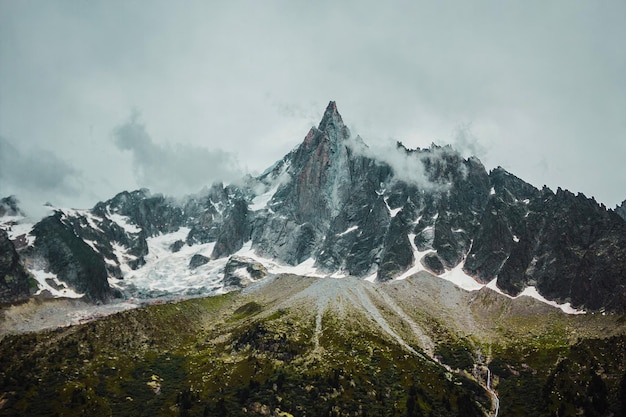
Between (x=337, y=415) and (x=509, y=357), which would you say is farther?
(x=509, y=357)

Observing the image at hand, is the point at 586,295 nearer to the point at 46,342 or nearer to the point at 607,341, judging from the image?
the point at 607,341

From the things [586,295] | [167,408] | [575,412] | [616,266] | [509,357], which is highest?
[616,266]

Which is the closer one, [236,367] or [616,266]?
[236,367]

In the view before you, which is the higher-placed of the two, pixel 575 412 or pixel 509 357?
pixel 509 357

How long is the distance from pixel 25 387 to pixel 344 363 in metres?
88.5

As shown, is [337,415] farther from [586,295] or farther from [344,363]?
[586,295]

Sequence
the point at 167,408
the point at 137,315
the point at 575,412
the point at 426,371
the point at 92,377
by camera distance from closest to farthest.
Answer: the point at 575,412 → the point at 167,408 → the point at 92,377 → the point at 426,371 → the point at 137,315

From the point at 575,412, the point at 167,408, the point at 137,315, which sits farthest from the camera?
the point at 137,315

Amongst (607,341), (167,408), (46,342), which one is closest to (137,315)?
(46,342)

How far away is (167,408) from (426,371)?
7594cm

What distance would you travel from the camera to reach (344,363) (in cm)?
14150

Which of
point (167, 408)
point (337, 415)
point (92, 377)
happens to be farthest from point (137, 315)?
point (337, 415)

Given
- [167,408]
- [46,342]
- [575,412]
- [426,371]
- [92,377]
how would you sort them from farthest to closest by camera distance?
[46,342] → [426,371] → [92,377] → [167,408] → [575,412]

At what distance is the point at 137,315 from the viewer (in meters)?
180
